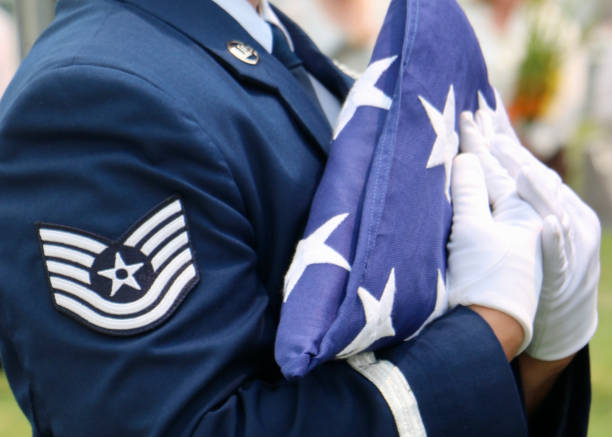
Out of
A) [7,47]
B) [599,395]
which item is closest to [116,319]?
[599,395]

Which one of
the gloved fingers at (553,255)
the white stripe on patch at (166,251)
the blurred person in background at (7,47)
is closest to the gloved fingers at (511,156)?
the gloved fingers at (553,255)

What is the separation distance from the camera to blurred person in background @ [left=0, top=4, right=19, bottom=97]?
3.02 metres

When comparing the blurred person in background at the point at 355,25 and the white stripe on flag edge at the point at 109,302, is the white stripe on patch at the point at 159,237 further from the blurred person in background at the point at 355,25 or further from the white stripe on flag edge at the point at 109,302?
the blurred person in background at the point at 355,25

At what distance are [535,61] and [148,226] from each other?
192 inches

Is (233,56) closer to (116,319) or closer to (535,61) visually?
(116,319)

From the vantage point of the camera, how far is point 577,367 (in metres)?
0.98

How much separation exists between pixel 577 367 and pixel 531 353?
12cm

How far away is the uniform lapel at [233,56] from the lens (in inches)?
30.5

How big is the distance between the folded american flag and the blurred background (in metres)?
2.84

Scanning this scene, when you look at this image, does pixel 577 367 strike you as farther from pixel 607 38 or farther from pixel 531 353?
pixel 607 38

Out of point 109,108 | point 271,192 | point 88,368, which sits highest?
point 109,108

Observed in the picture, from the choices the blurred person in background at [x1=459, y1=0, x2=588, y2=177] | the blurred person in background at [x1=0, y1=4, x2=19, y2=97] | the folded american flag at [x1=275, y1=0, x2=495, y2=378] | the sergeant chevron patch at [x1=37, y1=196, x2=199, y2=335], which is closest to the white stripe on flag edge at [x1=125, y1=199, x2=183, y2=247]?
the sergeant chevron patch at [x1=37, y1=196, x2=199, y2=335]

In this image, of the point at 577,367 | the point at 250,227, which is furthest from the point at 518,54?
the point at 250,227

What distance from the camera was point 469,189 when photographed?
2.89 feet
